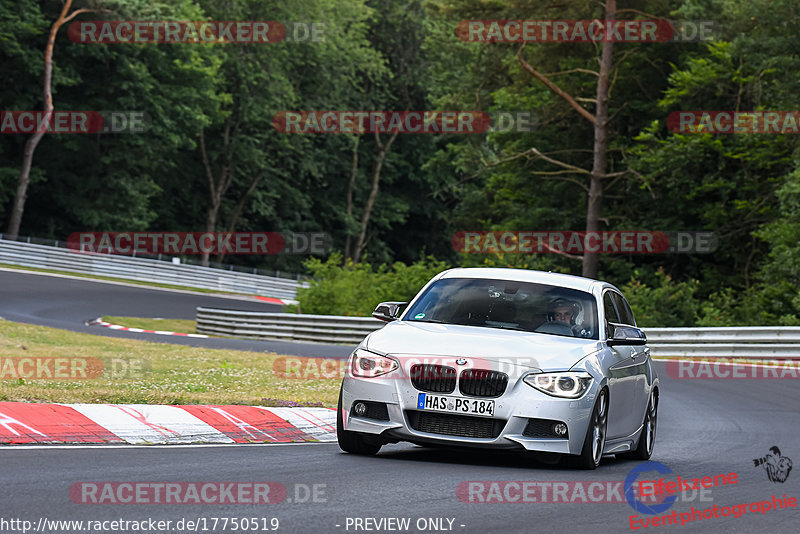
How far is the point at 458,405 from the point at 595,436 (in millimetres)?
1220

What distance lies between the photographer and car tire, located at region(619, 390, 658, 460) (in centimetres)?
1141

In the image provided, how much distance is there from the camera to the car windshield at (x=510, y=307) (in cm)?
1036

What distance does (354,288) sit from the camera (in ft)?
119

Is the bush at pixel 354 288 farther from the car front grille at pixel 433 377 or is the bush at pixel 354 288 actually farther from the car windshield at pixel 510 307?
the car front grille at pixel 433 377

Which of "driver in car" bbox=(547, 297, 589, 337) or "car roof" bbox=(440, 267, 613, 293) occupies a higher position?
"car roof" bbox=(440, 267, 613, 293)

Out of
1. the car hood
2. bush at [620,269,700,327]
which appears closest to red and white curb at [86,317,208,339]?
bush at [620,269,700,327]

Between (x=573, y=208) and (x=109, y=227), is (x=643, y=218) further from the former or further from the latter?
(x=109, y=227)

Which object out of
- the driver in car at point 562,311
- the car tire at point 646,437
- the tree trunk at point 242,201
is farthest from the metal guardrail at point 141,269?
the driver in car at point 562,311

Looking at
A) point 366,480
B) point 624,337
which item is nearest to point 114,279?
point 624,337

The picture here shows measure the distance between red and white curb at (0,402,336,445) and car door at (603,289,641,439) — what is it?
2.68 meters

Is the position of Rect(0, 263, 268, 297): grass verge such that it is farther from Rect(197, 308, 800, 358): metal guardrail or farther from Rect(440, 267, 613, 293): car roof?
Rect(440, 267, 613, 293): car roof

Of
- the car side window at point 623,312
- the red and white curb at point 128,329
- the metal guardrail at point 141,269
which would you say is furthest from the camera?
the metal guardrail at point 141,269

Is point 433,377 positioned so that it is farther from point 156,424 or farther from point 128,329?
point 128,329

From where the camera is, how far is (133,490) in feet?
24.0
